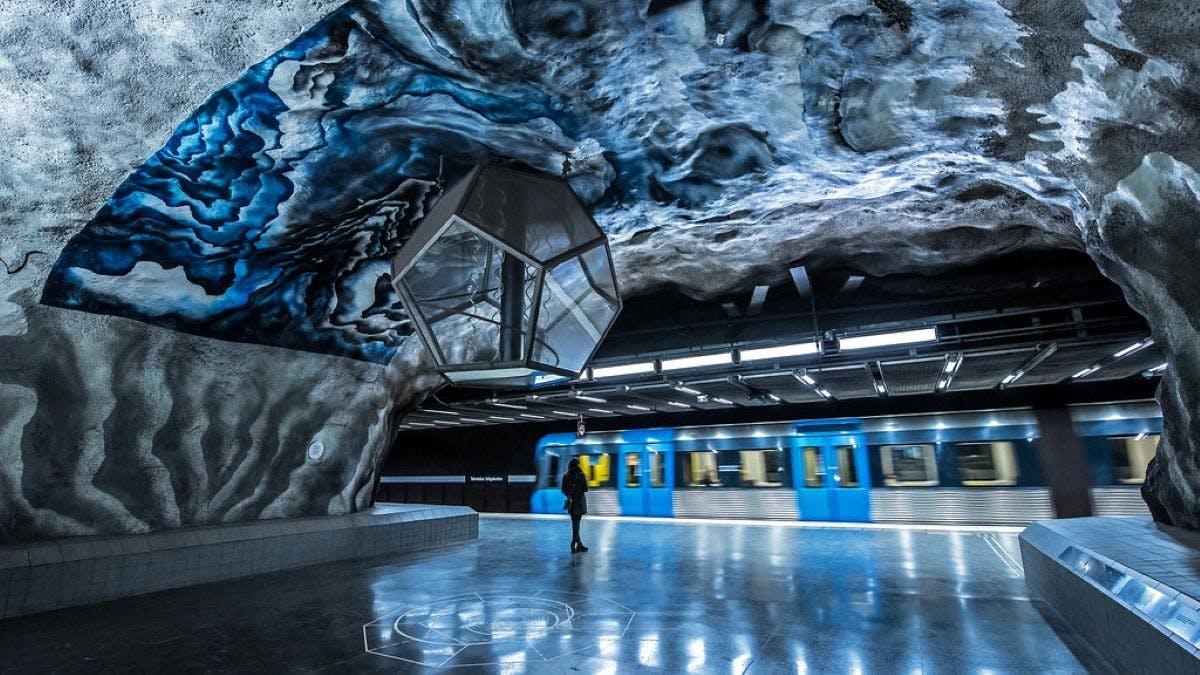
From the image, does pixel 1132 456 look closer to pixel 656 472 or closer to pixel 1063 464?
pixel 1063 464

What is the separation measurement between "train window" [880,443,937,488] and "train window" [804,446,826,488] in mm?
1235

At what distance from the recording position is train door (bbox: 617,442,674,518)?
14500mm

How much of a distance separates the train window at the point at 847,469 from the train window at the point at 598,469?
5.64 m

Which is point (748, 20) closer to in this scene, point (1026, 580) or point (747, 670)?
point (747, 670)

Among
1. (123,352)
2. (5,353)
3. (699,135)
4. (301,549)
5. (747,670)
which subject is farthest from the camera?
(301,549)

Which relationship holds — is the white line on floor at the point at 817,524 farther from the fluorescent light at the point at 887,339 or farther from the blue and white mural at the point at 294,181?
the blue and white mural at the point at 294,181

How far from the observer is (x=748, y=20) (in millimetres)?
3475

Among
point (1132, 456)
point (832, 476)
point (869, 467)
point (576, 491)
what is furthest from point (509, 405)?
point (1132, 456)

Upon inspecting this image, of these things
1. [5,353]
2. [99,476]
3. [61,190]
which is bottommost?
[99,476]

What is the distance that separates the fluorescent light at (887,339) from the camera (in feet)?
23.5

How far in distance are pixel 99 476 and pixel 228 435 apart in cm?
138

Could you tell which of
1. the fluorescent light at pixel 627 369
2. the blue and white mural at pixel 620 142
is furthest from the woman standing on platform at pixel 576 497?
the blue and white mural at pixel 620 142

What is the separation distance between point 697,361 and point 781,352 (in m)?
1.22

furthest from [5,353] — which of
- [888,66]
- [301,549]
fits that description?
[888,66]
